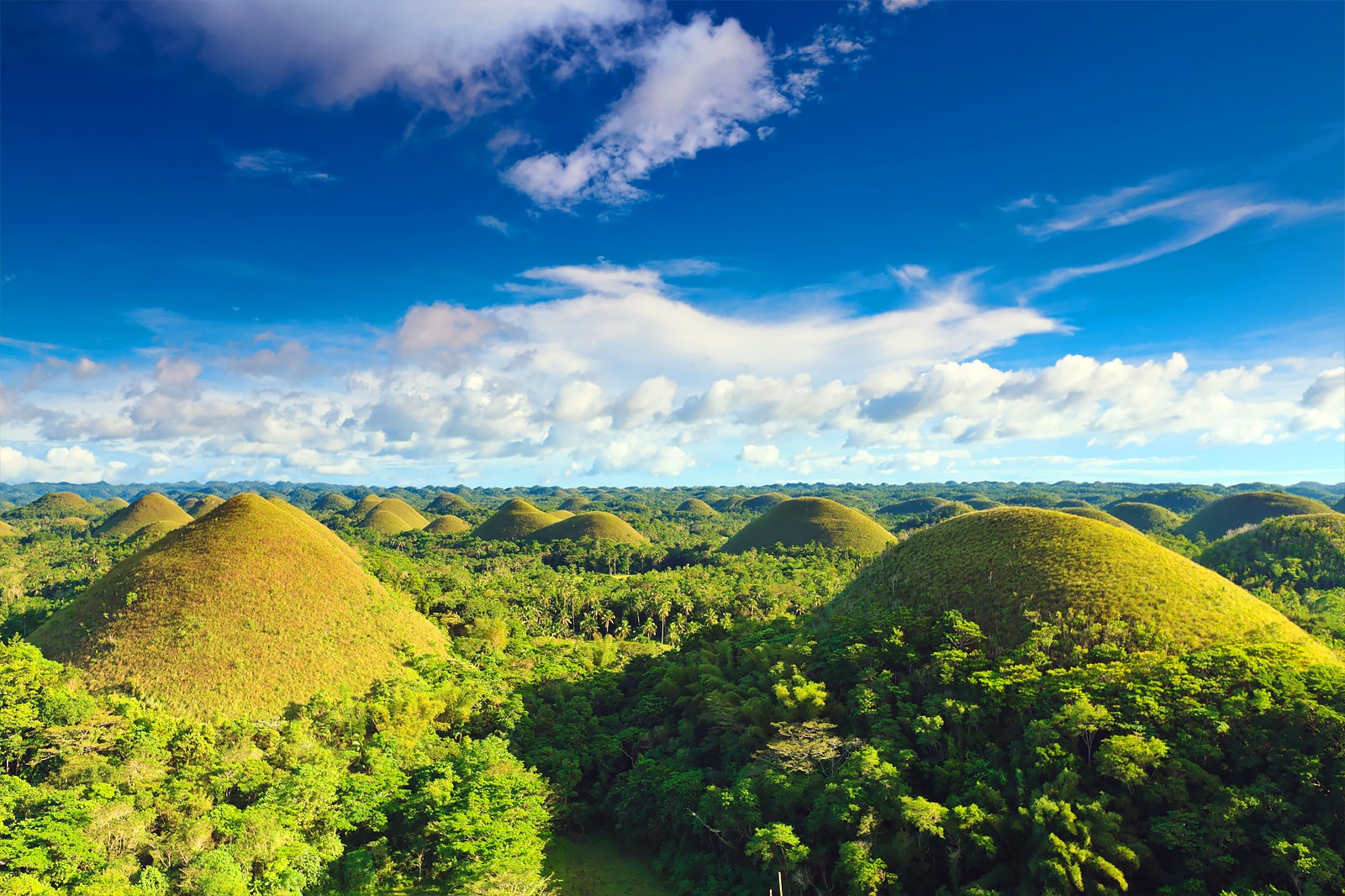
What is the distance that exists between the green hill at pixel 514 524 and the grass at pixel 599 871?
8532 centimetres

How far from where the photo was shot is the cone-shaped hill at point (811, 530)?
83625 millimetres

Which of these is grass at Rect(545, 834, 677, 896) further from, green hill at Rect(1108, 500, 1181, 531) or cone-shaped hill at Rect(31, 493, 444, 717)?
green hill at Rect(1108, 500, 1181, 531)

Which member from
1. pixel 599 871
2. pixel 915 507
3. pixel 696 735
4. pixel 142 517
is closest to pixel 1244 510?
pixel 915 507

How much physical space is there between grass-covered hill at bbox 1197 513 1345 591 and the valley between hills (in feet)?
50.7

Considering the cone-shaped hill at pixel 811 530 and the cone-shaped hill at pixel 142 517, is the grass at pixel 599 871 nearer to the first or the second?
the cone-shaped hill at pixel 811 530

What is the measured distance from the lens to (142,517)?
107312mm

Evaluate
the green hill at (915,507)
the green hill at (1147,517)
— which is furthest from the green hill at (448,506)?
the green hill at (1147,517)

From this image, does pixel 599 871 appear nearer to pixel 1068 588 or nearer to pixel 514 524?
pixel 1068 588

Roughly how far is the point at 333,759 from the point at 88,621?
16.9m

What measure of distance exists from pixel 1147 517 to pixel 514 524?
120m

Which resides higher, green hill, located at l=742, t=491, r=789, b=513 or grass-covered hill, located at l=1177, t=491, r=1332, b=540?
grass-covered hill, located at l=1177, t=491, r=1332, b=540

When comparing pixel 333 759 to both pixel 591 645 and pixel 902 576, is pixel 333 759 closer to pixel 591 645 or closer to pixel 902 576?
pixel 591 645

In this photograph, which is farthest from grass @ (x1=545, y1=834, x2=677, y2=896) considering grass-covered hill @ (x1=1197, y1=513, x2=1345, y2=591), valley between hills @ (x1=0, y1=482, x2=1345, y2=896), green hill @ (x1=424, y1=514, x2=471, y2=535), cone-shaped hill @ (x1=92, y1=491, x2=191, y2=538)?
cone-shaped hill @ (x1=92, y1=491, x2=191, y2=538)

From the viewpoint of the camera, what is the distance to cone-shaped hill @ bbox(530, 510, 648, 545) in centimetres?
10112
